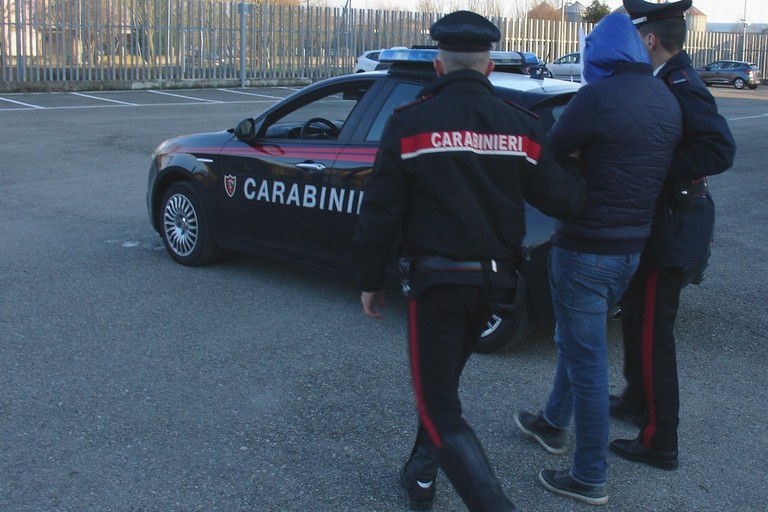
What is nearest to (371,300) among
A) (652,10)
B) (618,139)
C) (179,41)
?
(618,139)

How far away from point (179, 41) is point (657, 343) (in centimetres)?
2554

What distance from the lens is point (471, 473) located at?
2.95 metres

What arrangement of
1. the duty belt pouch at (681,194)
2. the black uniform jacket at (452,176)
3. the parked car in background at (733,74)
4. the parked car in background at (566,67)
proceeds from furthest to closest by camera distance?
1. the parked car in background at (733,74)
2. the parked car in background at (566,67)
3. the duty belt pouch at (681,194)
4. the black uniform jacket at (452,176)

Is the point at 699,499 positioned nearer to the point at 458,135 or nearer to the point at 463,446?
the point at 463,446

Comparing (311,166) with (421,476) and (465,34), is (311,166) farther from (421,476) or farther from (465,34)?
(465,34)

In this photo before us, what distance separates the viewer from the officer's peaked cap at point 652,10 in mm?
3500

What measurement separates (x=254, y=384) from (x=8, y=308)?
2089mm

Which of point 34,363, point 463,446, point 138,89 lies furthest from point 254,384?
point 138,89

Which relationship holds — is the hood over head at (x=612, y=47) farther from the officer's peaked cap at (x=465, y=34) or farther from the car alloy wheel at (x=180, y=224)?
the car alloy wheel at (x=180, y=224)

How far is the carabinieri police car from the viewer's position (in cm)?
522

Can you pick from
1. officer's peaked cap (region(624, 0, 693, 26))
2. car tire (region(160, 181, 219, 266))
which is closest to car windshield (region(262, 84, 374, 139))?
car tire (region(160, 181, 219, 266))

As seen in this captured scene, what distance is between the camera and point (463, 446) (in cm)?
298

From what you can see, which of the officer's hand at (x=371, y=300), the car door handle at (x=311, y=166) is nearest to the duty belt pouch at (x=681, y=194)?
the officer's hand at (x=371, y=300)

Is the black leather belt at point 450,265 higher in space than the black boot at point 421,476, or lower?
higher
